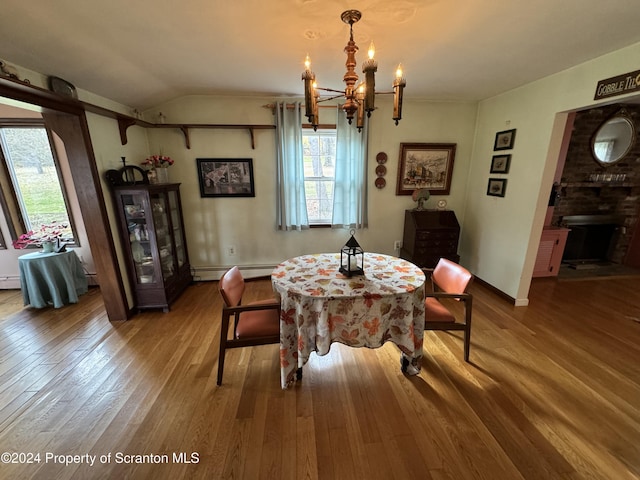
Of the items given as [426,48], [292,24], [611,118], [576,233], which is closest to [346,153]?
[426,48]

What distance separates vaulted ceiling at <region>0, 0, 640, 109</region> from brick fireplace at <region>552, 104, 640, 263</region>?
1.94 meters

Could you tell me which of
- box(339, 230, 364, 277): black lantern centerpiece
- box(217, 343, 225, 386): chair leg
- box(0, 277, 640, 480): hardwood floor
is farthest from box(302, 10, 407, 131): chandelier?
box(0, 277, 640, 480): hardwood floor

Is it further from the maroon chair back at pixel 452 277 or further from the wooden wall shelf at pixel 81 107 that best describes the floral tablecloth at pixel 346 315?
the wooden wall shelf at pixel 81 107

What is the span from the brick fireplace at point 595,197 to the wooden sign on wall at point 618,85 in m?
1.72

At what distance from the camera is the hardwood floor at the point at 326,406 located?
133 cm

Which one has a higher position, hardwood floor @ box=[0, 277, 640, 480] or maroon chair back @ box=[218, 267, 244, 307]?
maroon chair back @ box=[218, 267, 244, 307]

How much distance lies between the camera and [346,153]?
3.23m

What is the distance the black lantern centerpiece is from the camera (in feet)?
5.85

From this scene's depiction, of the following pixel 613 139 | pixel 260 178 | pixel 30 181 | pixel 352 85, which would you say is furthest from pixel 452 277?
pixel 30 181

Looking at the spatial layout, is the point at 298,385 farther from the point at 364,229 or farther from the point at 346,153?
the point at 346,153

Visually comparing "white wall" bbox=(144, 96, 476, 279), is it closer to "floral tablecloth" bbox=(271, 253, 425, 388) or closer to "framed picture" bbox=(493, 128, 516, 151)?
"framed picture" bbox=(493, 128, 516, 151)

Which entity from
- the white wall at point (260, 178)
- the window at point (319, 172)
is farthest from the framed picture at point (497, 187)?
the window at point (319, 172)

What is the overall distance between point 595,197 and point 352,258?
456cm

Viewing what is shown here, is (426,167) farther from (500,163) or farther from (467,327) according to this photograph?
(467,327)
